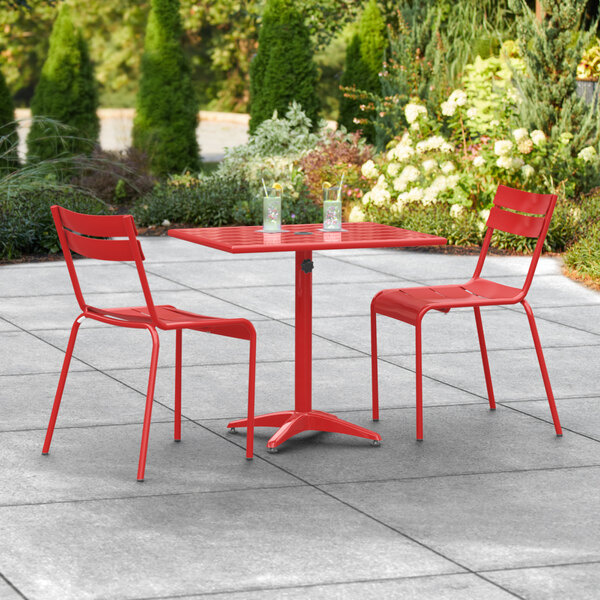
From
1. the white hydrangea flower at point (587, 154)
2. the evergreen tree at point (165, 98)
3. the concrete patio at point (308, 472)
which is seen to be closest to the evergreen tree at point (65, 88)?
the evergreen tree at point (165, 98)

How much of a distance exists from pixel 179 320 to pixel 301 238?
26.2 inches

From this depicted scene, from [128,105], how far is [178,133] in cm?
2358

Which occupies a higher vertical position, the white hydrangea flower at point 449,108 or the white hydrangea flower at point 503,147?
the white hydrangea flower at point 449,108

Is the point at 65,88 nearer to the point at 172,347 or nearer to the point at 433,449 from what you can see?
the point at 172,347

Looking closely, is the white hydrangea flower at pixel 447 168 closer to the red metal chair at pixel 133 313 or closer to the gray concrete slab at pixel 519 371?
the gray concrete slab at pixel 519 371

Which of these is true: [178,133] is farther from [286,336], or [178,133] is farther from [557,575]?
[557,575]

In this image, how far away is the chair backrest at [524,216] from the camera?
556 cm

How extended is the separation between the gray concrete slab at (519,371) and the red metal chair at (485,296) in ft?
1.67

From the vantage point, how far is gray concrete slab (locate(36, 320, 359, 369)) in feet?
22.9

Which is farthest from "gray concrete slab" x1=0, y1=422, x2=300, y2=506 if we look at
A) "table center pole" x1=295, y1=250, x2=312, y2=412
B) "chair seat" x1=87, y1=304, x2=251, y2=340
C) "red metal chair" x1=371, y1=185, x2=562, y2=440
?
"red metal chair" x1=371, y1=185, x2=562, y2=440

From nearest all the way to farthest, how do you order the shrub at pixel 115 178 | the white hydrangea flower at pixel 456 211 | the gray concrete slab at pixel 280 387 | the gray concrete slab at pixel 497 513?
the gray concrete slab at pixel 497 513, the gray concrete slab at pixel 280 387, the white hydrangea flower at pixel 456 211, the shrub at pixel 115 178

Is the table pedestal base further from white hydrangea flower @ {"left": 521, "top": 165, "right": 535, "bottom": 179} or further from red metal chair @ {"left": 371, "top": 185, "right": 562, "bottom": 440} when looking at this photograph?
white hydrangea flower @ {"left": 521, "top": 165, "right": 535, "bottom": 179}

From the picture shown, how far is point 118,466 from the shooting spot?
494 cm

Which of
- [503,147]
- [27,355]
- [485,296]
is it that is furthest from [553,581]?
[503,147]
